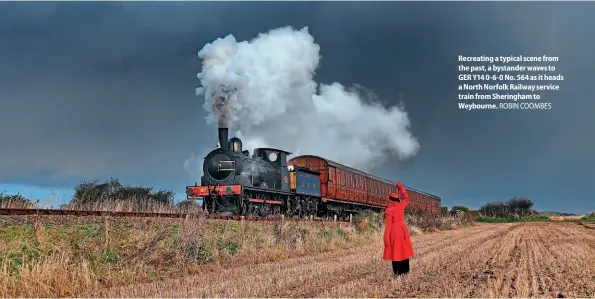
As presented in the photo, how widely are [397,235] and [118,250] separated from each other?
5.83 metres

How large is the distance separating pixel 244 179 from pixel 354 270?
13504 mm

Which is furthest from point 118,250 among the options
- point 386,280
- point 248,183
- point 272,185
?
point 272,185

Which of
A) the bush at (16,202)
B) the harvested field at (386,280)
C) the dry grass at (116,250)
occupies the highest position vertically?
the bush at (16,202)

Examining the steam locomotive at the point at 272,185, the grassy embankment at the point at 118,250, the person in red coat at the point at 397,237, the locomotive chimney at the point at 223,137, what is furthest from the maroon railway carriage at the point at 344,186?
the person in red coat at the point at 397,237

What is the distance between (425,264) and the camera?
12.0m

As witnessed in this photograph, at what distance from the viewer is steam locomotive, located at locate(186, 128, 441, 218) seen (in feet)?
77.3

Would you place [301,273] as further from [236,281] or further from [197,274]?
[197,274]

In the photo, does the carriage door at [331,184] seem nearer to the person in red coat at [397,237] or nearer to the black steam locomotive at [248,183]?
the black steam locomotive at [248,183]

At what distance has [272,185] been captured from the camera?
1037 inches

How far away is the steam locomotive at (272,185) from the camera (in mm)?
23562

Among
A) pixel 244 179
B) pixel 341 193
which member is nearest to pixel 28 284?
pixel 244 179

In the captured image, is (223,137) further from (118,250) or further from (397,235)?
(397,235)

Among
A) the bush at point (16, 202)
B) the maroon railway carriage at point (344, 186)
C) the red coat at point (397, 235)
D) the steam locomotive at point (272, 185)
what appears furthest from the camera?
the maroon railway carriage at point (344, 186)

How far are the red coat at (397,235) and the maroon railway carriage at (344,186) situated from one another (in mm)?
20444
